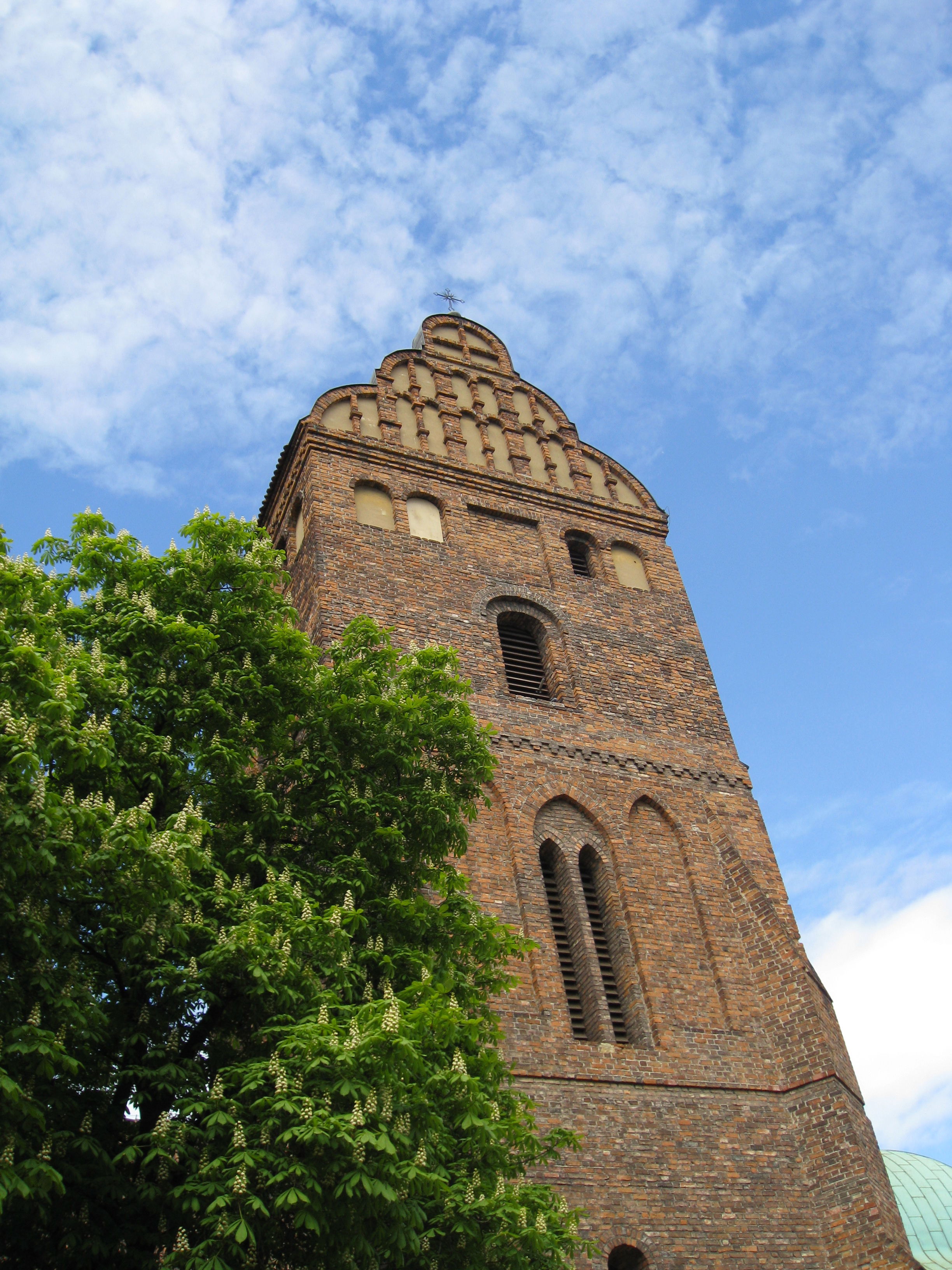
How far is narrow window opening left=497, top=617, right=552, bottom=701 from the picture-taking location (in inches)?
669

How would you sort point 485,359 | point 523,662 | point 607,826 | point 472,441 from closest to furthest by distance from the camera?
point 607,826 < point 523,662 < point 472,441 < point 485,359

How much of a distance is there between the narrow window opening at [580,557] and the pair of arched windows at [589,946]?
574 centimetres

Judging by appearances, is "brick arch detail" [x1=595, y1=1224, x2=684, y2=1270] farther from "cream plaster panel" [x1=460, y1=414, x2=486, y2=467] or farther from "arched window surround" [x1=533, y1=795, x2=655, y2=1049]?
"cream plaster panel" [x1=460, y1=414, x2=486, y2=467]

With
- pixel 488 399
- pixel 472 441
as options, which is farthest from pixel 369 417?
pixel 488 399

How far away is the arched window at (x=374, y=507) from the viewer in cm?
1797

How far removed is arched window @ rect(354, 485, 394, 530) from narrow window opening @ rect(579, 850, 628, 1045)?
592 cm

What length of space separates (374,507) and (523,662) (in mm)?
3343

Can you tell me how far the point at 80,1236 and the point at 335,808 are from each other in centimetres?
349

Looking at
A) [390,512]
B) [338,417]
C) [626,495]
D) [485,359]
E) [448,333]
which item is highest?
[448,333]

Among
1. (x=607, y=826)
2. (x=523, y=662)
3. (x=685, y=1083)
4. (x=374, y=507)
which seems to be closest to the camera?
(x=685, y=1083)

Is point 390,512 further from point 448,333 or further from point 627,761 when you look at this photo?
point 448,333

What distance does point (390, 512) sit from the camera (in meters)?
18.3

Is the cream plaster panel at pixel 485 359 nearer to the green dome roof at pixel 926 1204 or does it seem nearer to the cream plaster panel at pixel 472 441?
the cream plaster panel at pixel 472 441

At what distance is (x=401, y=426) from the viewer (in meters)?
20.2
